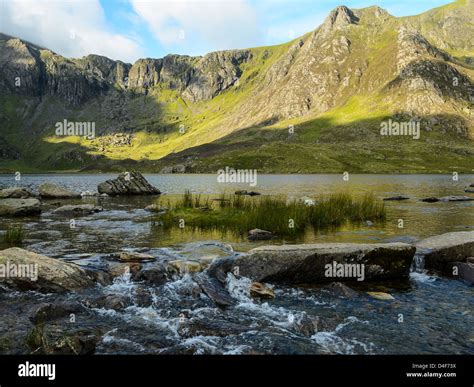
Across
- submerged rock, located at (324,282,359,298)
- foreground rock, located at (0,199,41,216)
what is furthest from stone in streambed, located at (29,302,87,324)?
foreground rock, located at (0,199,41,216)

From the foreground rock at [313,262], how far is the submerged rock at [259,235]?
7920 millimetres

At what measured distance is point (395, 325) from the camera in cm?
1188

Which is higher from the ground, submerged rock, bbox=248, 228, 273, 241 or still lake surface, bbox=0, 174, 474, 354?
submerged rock, bbox=248, 228, 273, 241

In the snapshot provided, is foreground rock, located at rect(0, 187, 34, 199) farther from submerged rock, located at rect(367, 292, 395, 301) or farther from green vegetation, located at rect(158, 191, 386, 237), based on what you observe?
submerged rock, located at rect(367, 292, 395, 301)

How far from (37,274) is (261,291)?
8.61m

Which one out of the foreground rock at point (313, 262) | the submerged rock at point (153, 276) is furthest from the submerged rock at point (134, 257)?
the foreground rock at point (313, 262)

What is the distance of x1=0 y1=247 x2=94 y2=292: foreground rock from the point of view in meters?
14.6

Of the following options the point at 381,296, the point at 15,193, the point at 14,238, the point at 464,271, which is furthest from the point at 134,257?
the point at 15,193

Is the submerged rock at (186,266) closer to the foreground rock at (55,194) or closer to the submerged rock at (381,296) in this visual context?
the submerged rock at (381,296)

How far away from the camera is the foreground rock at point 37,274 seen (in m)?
14.6

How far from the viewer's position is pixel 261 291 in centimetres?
1466

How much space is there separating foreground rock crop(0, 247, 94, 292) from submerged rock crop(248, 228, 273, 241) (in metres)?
11.6

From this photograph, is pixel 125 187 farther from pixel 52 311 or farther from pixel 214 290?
pixel 52 311
